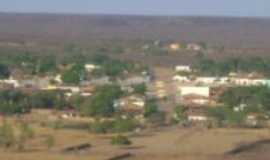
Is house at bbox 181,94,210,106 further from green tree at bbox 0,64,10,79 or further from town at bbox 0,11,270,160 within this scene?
green tree at bbox 0,64,10,79

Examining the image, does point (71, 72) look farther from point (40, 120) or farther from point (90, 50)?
point (90, 50)

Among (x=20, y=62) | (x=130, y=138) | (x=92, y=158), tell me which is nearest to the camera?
(x=92, y=158)

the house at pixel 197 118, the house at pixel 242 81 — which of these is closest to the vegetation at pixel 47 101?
the house at pixel 197 118

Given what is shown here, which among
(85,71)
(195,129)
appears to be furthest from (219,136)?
(85,71)

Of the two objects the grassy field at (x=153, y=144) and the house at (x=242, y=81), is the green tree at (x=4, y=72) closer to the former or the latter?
the house at (x=242, y=81)

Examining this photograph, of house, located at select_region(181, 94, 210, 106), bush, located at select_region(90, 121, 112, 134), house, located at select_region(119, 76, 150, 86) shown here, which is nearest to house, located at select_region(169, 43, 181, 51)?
house, located at select_region(119, 76, 150, 86)

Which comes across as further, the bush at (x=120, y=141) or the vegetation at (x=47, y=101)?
the vegetation at (x=47, y=101)

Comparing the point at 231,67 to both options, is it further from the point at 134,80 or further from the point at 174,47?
the point at 174,47

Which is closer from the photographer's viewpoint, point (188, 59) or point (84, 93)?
point (84, 93)
